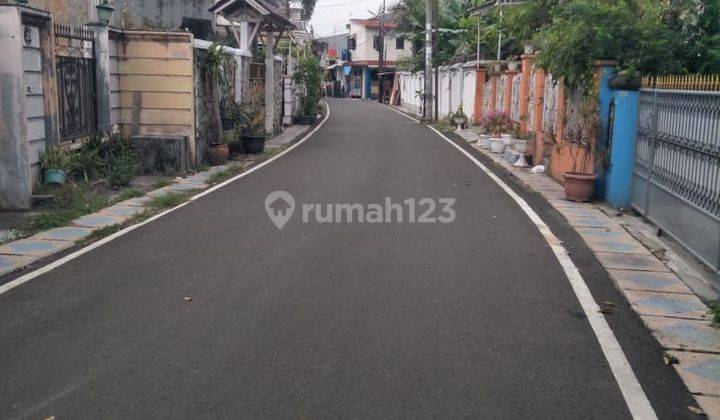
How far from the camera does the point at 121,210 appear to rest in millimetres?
11406

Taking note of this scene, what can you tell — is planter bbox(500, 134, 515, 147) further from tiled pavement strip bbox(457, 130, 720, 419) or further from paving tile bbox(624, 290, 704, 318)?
paving tile bbox(624, 290, 704, 318)

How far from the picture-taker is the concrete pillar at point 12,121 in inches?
432

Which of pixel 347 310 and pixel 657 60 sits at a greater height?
pixel 657 60

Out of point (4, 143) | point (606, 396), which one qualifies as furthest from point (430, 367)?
point (4, 143)

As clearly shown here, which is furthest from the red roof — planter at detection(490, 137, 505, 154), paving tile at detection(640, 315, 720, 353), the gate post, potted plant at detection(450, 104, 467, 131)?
paving tile at detection(640, 315, 720, 353)

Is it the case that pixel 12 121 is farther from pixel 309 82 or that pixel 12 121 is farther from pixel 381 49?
pixel 381 49

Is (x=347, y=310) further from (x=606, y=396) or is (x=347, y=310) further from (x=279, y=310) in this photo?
(x=606, y=396)

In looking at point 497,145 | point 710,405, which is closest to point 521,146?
point 497,145

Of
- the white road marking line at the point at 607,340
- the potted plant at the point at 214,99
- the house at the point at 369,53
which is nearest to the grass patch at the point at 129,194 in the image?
the potted plant at the point at 214,99

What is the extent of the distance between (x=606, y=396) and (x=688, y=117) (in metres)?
5.50

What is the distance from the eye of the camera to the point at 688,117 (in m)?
9.24

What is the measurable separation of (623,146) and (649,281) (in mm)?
4636

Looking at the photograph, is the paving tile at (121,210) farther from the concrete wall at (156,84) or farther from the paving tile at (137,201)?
the concrete wall at (156,84)

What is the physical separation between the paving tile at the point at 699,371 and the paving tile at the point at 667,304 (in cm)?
97
